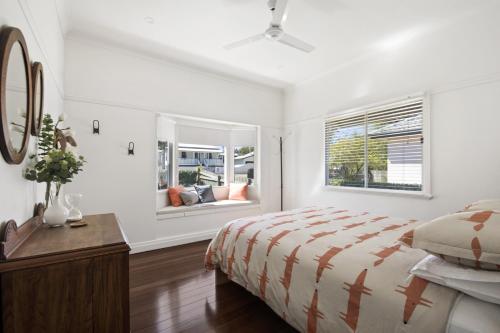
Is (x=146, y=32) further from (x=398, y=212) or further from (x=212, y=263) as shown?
(x=398, y=212)

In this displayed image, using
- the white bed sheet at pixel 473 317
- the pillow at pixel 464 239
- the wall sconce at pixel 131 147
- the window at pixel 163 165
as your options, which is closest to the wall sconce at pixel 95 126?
the wall sconce at pixel 131 147

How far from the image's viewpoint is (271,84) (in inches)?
178

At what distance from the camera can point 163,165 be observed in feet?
13.2

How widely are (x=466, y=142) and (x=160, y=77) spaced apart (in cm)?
393

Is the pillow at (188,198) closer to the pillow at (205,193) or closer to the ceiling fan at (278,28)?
the pillow at (205,193)

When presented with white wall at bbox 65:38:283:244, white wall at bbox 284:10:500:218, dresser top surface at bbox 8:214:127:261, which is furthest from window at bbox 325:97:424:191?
A: dresser top surface at bbox 8:214:127:261

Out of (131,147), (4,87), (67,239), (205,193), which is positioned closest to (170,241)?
(205,193)

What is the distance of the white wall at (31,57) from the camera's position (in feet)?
3.60

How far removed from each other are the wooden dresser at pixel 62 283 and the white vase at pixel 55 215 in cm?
24

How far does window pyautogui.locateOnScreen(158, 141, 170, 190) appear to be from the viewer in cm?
394

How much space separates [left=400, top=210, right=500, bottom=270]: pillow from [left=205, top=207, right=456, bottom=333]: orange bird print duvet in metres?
0.16

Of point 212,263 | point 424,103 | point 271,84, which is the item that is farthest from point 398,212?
point 271,84

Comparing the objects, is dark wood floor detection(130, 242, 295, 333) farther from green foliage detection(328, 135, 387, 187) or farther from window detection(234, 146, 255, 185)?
green foliage detection(328, 135, 387, 187)

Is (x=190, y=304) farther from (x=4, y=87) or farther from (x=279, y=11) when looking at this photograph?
(x=279, y=11)
